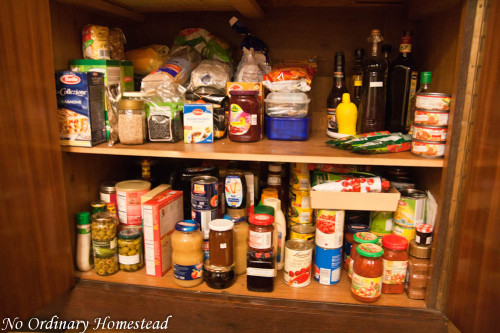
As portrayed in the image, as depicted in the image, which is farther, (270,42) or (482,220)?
(270,42)

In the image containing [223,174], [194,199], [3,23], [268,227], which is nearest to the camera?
[3,23]

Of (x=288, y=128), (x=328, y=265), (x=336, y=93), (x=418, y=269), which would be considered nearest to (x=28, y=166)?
(x=288, y=128)

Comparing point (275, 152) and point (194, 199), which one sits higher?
point (275, 152)

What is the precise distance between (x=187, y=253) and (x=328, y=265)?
0.43m

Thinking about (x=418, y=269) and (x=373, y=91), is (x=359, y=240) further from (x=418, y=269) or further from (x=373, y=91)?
(x=373, y=91)

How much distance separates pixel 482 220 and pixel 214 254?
2.35ft

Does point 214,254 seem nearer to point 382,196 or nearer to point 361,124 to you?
point 382,196

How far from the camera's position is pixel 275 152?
1131 millimetres

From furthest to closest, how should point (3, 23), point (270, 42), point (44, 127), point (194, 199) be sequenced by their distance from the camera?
point (270, 42) → point (194, 199) → point (44, 127) → point (3, 23)

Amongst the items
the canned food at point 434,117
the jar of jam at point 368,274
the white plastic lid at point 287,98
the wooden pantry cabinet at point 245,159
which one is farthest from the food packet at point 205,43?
the jar of jam at point 368,274

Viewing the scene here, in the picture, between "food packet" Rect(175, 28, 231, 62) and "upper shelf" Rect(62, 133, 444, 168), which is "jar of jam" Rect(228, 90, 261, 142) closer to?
"upper shelf" Rect(62, 133, 444, 168)

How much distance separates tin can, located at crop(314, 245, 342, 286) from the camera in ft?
3.87

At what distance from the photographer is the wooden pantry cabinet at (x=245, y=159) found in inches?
35.5

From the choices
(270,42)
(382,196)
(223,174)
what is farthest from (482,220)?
(270,42)
